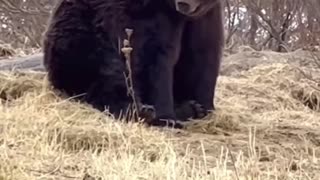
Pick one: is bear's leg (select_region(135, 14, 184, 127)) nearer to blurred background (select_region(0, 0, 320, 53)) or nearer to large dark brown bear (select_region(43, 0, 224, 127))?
large dark brown bear (select_region(43, 0, 224, 127))

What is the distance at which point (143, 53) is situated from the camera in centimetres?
602

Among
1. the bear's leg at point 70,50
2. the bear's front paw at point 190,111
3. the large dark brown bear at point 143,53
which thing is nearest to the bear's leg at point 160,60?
the large dark brown bear at point 143,53

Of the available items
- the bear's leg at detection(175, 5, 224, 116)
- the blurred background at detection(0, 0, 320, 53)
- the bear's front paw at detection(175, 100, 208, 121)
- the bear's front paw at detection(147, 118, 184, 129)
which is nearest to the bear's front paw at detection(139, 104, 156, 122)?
the bear's front paw at detection(147, 118, 184, 129)

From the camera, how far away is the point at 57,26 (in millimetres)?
6449

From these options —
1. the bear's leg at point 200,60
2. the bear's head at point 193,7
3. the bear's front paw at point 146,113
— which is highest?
the bear's head at point 193,7

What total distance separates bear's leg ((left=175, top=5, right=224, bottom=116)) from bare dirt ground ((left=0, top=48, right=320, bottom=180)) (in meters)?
0.22

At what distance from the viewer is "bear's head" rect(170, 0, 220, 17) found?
5699mm

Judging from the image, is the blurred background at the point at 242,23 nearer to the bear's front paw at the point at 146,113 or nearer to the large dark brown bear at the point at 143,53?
the large dark brown bear at the point at 143,53

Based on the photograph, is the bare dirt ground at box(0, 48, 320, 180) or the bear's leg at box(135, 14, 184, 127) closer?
the bare dirt ground at box(0, 48, 320, 180)

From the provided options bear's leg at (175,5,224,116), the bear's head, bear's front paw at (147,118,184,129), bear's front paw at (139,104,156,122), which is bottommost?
bear's front paw at (147,118,184,129)

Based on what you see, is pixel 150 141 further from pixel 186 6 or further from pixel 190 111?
pixel 190 111

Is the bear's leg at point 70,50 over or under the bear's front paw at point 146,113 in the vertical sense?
over

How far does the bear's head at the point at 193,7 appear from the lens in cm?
570

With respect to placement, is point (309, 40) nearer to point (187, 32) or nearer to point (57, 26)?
point (187, 32)
